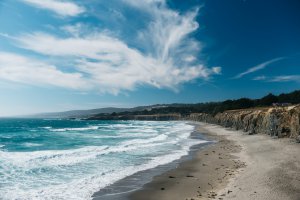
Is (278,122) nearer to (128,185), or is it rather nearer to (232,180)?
(232,180)

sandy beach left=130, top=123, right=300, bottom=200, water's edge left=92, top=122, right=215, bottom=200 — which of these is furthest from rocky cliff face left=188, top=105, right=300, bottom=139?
water's edge left=92, top=122, right=215, bottom=200

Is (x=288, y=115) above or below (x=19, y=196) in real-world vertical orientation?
above

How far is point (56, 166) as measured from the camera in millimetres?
21391

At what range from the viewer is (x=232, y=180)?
51.8 ft

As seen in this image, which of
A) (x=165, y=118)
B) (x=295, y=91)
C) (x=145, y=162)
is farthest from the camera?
(x=165, y=118)

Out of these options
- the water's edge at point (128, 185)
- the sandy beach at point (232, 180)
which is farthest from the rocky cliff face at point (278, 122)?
the water's edge at point (128, 185)

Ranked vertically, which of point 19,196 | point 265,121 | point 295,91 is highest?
point 295,91

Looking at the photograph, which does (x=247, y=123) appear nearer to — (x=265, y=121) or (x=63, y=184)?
(x=265, y=121)

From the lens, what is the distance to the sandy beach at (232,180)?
13117 millimetres

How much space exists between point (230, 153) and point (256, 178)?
1151 cm

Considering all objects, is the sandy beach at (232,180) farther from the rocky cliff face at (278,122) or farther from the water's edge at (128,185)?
the rocky cliff face at (278,122)

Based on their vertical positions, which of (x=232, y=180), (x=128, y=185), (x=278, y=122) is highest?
(x=278, y=122)

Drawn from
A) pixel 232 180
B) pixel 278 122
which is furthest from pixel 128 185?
pixel 278 122

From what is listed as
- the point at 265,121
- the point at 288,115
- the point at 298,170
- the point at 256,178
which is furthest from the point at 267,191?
the point at 265,121
